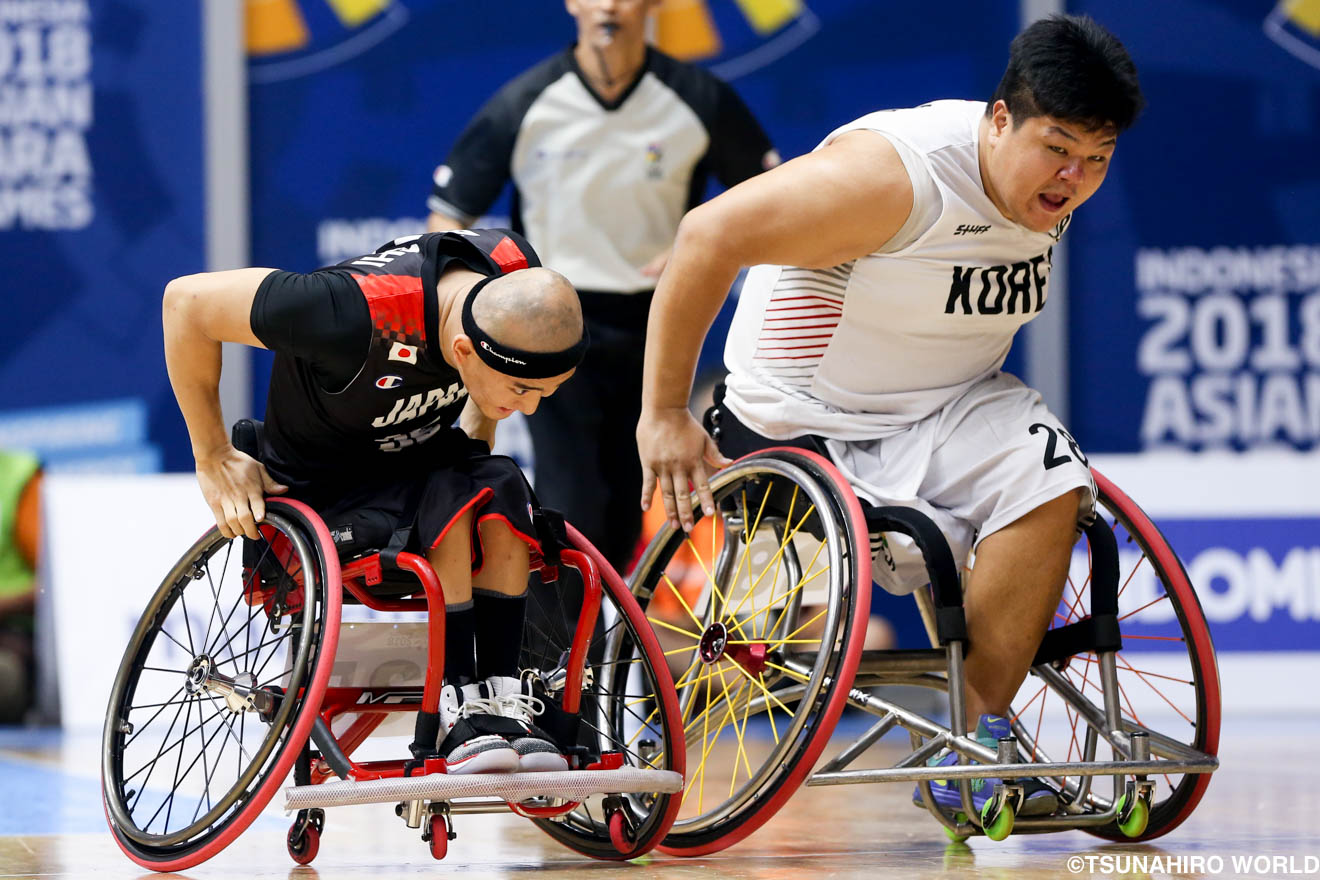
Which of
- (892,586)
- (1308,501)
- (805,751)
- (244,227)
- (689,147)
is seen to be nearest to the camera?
(805,751)

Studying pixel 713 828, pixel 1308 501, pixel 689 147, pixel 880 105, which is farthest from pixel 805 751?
pixel 880 105

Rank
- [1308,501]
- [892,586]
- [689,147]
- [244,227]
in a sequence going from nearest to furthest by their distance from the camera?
1. [892,586]
2. [689,147]
3. [1308,501]
4. [244,227]

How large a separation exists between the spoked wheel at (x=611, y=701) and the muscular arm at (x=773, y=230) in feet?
1.19

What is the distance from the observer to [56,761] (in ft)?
15.4

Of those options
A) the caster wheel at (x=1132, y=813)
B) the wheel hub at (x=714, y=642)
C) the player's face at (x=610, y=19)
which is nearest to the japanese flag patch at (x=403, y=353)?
the wheel hub at (x=714, y=642)

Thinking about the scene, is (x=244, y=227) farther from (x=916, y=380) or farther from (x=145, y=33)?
(x=916, y=380)

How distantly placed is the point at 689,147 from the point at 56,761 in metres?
2.40

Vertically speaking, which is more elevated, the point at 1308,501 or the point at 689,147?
the point at 689,147

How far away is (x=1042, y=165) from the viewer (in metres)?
2.76

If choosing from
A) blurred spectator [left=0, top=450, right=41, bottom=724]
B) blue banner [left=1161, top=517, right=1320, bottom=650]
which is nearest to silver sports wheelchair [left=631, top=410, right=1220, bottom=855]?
blue banner [left=1161, top=517, right=1320, bottom=650]

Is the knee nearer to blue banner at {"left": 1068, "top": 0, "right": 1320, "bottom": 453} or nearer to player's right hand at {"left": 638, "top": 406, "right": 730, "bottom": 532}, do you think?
player's right hand at {"left": 638, "top": 406, "right": 730, "bottom": 532}

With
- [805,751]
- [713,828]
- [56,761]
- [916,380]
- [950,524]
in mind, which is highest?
[916,380]

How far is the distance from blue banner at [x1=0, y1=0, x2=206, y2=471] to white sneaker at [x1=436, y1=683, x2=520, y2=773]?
15.2 ft

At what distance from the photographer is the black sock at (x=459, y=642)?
8.61 feet
